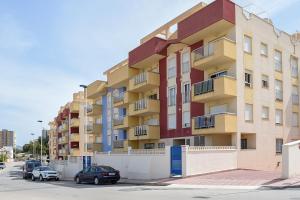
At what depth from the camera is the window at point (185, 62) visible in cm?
3734

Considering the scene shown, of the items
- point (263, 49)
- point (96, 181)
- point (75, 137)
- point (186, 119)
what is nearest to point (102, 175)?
point (96, 181)

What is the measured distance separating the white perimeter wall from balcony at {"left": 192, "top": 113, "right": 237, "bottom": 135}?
651 cm


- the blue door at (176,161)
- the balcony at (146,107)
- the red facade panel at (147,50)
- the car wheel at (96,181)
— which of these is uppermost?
the red facade panel at (147,50)

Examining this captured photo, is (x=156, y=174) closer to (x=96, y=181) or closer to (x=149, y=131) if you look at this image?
(x=96, y=181)

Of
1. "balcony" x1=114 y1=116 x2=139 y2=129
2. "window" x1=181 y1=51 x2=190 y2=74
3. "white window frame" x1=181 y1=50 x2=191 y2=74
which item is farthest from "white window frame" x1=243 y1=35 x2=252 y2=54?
"balcony" x1=114 y1=116 x2=139 y2=129

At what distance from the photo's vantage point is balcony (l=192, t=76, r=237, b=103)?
3122 cm

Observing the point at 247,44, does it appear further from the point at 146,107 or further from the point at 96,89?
the point at 96,89

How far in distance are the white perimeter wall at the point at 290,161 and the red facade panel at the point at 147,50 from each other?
60.6ft

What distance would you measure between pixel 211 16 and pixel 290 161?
42.2ft

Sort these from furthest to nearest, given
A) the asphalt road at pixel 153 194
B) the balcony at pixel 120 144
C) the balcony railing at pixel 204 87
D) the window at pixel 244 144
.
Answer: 1. the balcony at pixel 120 144
2. the window at pixel 244 144
3. the balcony railing at pixel 204 87
4. the asphalt road at pixel 153 194

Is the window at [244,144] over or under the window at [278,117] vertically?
under

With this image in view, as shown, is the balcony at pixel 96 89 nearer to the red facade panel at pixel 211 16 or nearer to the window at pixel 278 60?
the red facade panel at pixel 211 16

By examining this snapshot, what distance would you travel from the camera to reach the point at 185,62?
1489 inches

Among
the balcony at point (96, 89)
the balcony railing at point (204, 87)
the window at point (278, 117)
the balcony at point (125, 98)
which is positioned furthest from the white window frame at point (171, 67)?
the balcony at point (96, 89)
